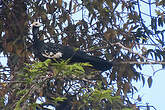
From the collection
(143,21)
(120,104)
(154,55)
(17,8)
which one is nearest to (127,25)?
(143,21)

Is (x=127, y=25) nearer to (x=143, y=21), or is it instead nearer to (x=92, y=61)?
(x=143, y=21)

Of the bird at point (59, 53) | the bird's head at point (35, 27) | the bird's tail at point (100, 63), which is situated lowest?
the bird's tail at point (100, 63)

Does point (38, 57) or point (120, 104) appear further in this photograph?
point (38, 57)

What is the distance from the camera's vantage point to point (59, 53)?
510 centimetres

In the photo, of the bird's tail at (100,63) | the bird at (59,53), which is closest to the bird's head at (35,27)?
the bird at (59,53)

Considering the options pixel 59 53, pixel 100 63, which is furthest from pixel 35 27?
pixel 100 63

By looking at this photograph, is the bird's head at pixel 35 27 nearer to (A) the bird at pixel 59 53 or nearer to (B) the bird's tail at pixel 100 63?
(A) the bird at pixel 59 53

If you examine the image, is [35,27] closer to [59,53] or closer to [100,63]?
[59,53]

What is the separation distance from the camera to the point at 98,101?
3.84 meters

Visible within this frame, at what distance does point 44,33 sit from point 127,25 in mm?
1146

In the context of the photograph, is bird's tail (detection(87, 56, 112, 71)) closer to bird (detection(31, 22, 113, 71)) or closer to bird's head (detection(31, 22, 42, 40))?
bird (detection(31, 22, 113, 71))

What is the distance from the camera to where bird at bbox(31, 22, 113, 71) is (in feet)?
16.0

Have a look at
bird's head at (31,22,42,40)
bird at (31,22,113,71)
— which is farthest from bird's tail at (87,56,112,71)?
bird's head at (31,22,42,40)

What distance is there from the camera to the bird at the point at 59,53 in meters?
4.89
